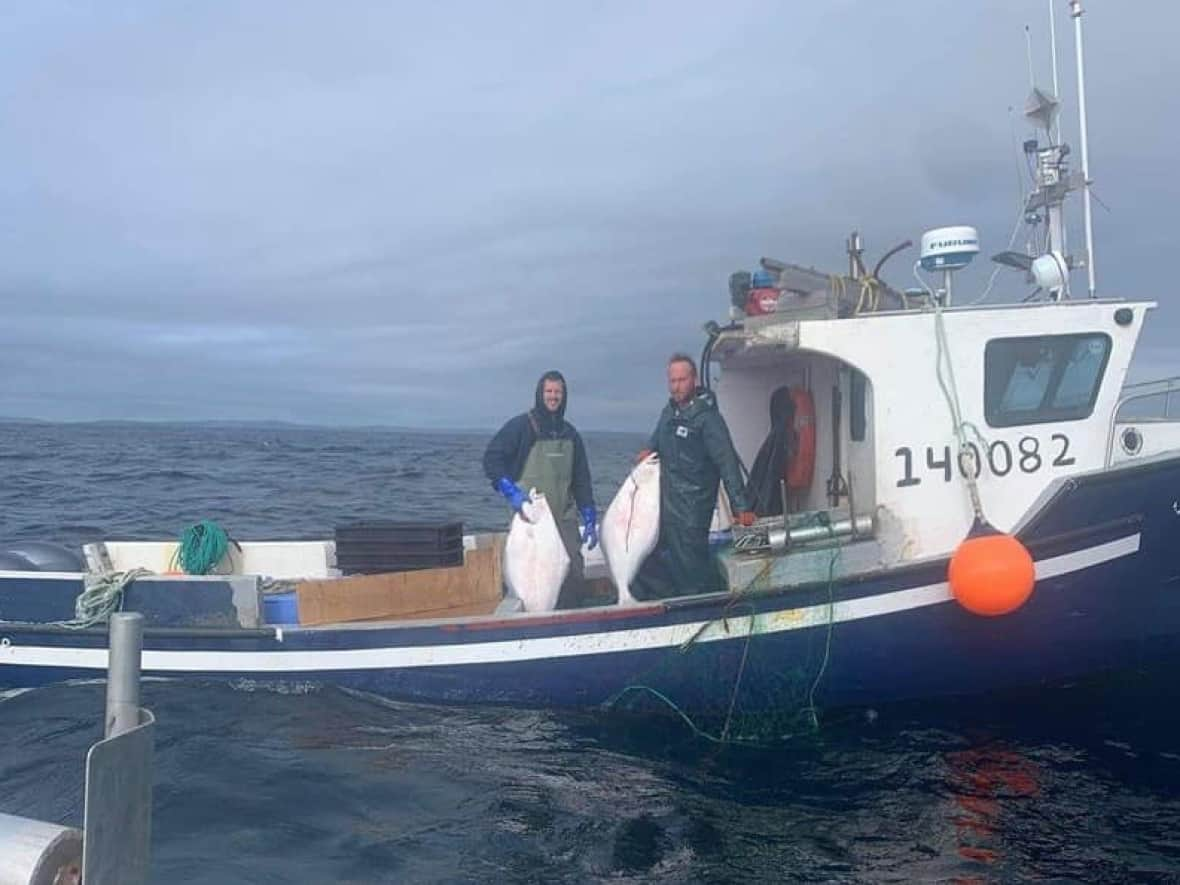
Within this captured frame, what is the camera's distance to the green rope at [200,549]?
8.52 m

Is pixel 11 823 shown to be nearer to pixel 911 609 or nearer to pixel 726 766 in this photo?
pixel 726 766

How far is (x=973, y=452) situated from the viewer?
22.2ft

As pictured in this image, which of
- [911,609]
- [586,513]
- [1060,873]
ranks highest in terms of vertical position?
[586,513]

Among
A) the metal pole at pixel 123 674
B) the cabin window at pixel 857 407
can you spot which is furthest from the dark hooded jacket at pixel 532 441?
the metal pole at pixel 123 674

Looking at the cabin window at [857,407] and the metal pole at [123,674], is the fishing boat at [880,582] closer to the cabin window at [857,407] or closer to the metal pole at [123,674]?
the cabin window at [857,407]

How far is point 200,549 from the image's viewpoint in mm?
8508

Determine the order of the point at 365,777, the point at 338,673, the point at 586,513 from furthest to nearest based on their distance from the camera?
the point at 586,513
the point at 338,673
the point at 365,777

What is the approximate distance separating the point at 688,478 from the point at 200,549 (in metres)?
4.09

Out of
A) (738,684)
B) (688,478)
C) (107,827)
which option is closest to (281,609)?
(688,478)

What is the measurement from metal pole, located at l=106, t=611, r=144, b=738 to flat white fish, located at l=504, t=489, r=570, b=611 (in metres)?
5.07

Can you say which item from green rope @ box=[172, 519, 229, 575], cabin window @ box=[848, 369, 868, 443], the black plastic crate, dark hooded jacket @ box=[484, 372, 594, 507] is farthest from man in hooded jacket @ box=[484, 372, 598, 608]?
green rope @ box=[172, 519, 229, 575]

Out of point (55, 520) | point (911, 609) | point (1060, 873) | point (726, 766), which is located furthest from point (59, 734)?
point (55, 520)

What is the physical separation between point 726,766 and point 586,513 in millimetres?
2184

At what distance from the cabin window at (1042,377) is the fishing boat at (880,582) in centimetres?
1
